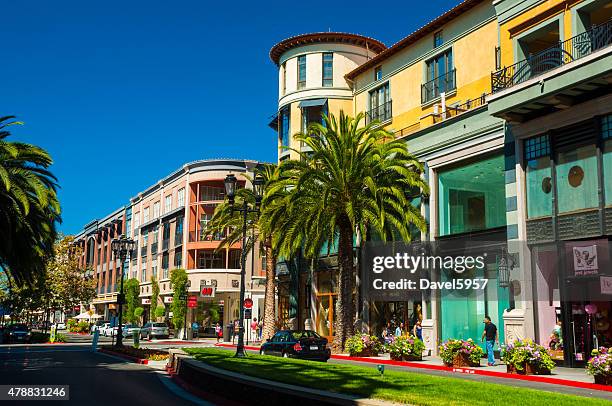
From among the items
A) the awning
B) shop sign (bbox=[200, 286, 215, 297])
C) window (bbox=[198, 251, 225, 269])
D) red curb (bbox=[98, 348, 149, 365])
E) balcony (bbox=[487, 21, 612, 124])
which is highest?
the awning

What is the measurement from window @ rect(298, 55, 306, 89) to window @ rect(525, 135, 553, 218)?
2404cm

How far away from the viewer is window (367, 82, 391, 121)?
4125 cm

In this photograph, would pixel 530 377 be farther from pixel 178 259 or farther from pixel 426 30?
pixel 178 259

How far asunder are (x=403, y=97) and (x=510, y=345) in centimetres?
2011

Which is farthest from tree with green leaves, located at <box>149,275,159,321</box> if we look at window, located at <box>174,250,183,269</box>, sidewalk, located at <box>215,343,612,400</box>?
sidewalk, located at <box>215,343,612,400</box>

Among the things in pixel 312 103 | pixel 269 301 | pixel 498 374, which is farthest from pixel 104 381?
pixel 312 103

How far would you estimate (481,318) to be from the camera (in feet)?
101

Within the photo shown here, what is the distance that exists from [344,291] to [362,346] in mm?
3682

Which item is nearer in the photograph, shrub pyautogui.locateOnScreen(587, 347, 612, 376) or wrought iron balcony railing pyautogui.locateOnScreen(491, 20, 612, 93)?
shrub pyautogui.locateOnScreen(587, 347, 612, 376)

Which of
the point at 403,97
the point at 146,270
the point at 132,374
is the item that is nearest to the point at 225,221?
the point at 403,97

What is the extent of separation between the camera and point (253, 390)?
→ 41.1ft

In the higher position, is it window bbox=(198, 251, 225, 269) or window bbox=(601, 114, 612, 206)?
window bbox=(601, 114, 612, 206)

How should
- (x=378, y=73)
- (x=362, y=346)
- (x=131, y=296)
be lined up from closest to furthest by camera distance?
(x=362, y=346)
(x=378, y=73)
(x=131, y=296)

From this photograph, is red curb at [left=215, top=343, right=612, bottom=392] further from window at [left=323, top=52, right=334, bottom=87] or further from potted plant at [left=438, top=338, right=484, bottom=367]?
window at [left=323, top=52, right=334, bottom=87]
